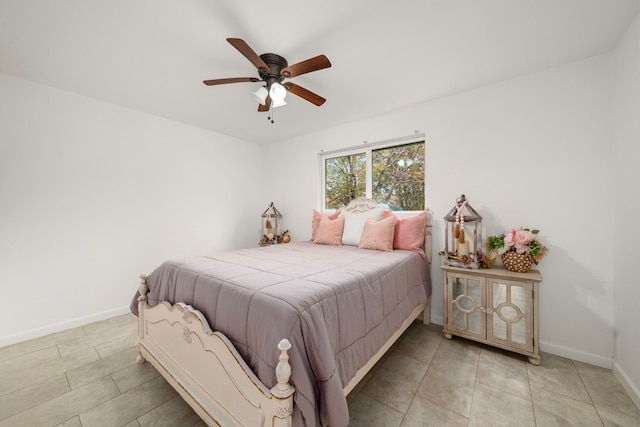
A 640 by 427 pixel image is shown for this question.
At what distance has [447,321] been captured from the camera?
2.22 meters

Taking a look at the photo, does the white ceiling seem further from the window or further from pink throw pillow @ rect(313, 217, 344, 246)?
pink throw pillow @ rect(313, 217, 344, 246)

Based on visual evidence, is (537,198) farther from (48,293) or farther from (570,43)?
(48,293)

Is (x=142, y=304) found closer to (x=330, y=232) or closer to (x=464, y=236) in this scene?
(x=330, y=232)

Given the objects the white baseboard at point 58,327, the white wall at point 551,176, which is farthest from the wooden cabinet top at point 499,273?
the white baseboard at point 58,327

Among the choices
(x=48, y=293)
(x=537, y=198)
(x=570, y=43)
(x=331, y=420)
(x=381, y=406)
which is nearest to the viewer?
(x=331, y=420)

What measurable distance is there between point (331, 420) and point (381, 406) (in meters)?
0.64

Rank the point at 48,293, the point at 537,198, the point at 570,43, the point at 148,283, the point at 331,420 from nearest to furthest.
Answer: the point at 331,420 < the point at 570,43 < the point at 148,283 < the point at 537,198 < the point at 48,293

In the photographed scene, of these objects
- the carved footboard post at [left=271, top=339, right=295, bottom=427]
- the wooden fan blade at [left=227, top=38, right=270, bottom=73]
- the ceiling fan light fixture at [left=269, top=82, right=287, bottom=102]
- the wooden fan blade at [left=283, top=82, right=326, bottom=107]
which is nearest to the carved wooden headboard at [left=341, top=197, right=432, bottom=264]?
the wooden fan blade at [left=283, top=82, right=326, bottom=107]

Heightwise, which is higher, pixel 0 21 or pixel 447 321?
pixel 0 21

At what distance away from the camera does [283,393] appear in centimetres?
93

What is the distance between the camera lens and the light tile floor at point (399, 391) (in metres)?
1.38

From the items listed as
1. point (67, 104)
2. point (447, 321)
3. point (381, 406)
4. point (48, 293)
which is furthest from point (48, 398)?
point (447, 321)

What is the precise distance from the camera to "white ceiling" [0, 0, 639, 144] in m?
1.46

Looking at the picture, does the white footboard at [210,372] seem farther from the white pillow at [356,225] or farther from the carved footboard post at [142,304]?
the white pillow at [356,225]
